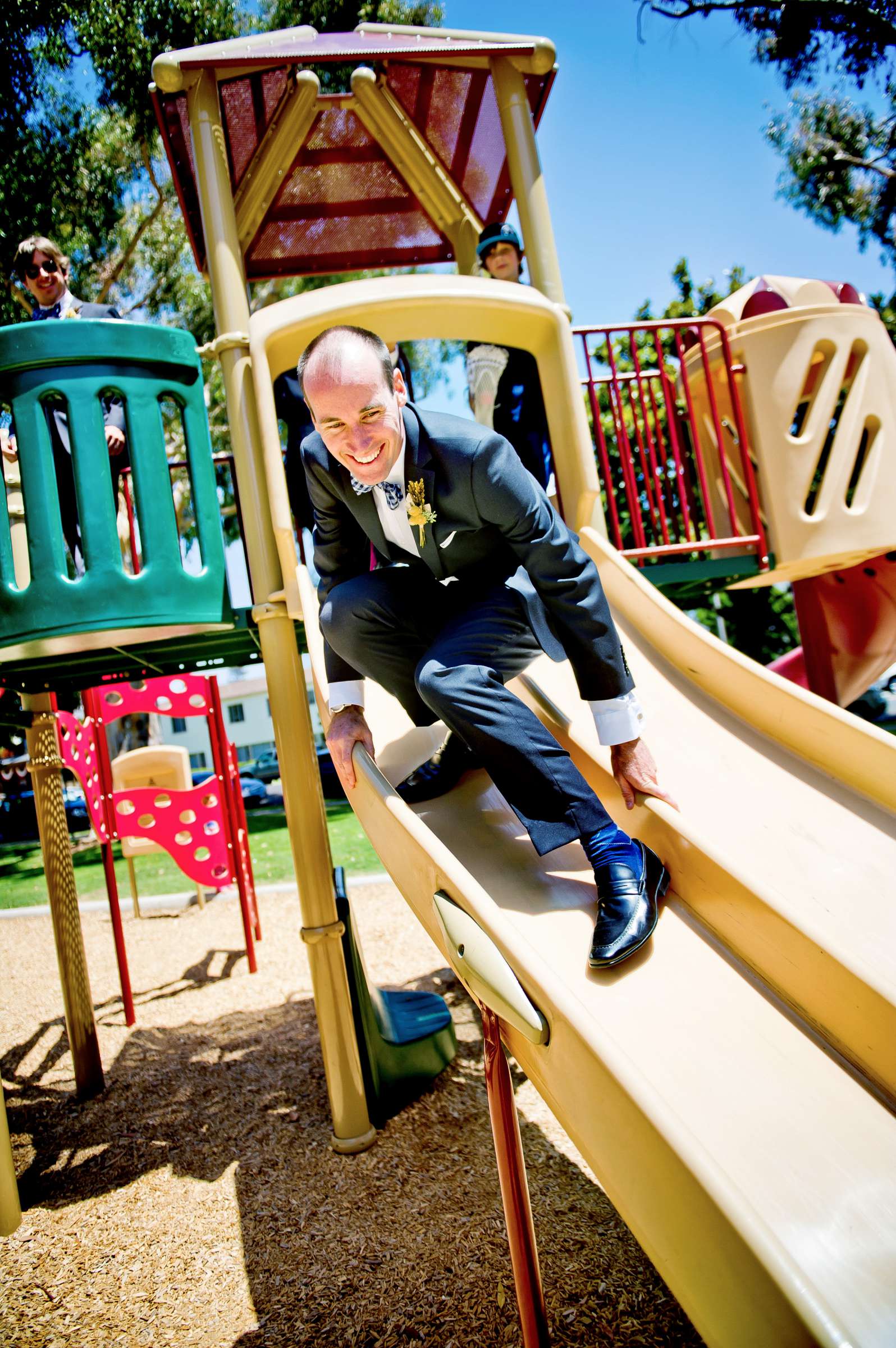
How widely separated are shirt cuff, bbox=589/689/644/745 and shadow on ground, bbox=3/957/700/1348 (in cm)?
150

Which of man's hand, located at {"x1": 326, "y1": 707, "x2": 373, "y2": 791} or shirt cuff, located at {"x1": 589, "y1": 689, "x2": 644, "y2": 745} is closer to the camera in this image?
shirt cuff, located at {"x1": 589, "y1": 689, "x2": 644, "y2": 745}

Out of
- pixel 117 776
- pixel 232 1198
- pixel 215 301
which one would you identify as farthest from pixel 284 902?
pixel 215 301

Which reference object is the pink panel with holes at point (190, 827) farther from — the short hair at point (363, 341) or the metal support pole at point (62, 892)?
the short hair at point (363, 341)

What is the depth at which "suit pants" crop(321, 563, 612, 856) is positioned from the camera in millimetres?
2006

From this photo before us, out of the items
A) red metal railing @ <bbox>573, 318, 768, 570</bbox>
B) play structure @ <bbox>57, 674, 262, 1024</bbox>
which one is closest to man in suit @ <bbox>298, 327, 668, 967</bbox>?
red metal railing @ <bbox>573, 318, 768, 570</bbox>

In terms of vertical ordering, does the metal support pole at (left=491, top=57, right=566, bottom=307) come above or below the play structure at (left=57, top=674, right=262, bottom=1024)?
above

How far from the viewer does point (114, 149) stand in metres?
13.6

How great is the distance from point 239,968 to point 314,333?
4.68m

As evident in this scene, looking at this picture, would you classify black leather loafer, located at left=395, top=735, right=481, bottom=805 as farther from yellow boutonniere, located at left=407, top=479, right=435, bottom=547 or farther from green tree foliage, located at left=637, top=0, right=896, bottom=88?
green tree foliage, located at left=637, top=0, right=896, bottom=88

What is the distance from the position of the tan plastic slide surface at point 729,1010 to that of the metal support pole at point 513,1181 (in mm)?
61

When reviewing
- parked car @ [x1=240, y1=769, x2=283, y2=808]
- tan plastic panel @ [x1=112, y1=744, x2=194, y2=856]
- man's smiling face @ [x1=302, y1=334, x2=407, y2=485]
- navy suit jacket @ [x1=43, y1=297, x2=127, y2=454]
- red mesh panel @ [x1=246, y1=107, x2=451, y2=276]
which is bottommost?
parked car @ [x1=240, y1=769, x2=283, y2=808]

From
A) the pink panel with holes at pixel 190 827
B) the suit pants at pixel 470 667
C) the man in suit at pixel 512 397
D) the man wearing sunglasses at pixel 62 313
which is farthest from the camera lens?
the pink panel with holes at pixel 190 827

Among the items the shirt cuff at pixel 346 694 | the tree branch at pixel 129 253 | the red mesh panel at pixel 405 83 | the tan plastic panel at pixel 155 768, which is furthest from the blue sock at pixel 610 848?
the tree branch at pixel 129 253

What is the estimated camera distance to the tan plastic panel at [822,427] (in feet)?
14.2
